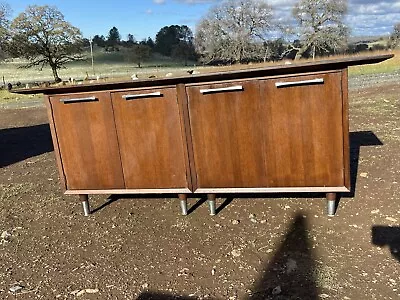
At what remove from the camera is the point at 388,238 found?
3.30 m

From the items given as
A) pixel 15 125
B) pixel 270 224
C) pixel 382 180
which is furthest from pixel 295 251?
pixel 15 125

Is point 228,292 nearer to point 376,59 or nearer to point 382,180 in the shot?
point 376,59

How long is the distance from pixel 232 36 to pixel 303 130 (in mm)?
44292

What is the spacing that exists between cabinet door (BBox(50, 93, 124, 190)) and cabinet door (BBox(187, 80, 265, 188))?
0.86m

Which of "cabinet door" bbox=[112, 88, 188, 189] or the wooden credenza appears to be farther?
"cabinet door" bbox=[112, 88, 188, 189]

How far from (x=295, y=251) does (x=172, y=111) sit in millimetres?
1658

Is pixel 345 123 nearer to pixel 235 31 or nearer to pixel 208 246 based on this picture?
pixel 208 246

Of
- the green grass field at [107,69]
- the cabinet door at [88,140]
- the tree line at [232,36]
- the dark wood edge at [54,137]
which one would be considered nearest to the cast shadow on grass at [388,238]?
the cabinet door at [88,140]

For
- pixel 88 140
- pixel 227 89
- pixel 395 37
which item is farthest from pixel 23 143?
pixel 395 37

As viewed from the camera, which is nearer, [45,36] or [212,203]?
[212,203]

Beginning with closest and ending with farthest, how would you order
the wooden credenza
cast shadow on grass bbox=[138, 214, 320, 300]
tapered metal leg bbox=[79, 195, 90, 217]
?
cast shadow on grass bbox=[138, 214, 320, 300] → the wooden credenza → tapered metal leg bbox=[79, 195, 90, 217]

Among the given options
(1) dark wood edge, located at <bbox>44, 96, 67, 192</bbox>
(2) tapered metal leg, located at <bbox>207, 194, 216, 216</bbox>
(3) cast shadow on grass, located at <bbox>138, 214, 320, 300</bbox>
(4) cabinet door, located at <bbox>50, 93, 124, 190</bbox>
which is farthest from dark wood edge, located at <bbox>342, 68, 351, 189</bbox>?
(1) dark wood edge, located at <bbox>44, 96, 67, 192</bbox>

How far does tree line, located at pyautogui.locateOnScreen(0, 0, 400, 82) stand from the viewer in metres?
34.9

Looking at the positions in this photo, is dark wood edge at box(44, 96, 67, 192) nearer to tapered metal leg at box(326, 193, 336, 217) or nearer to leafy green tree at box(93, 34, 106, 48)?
tapered metal leg at box(326, 193, 336, 217)
